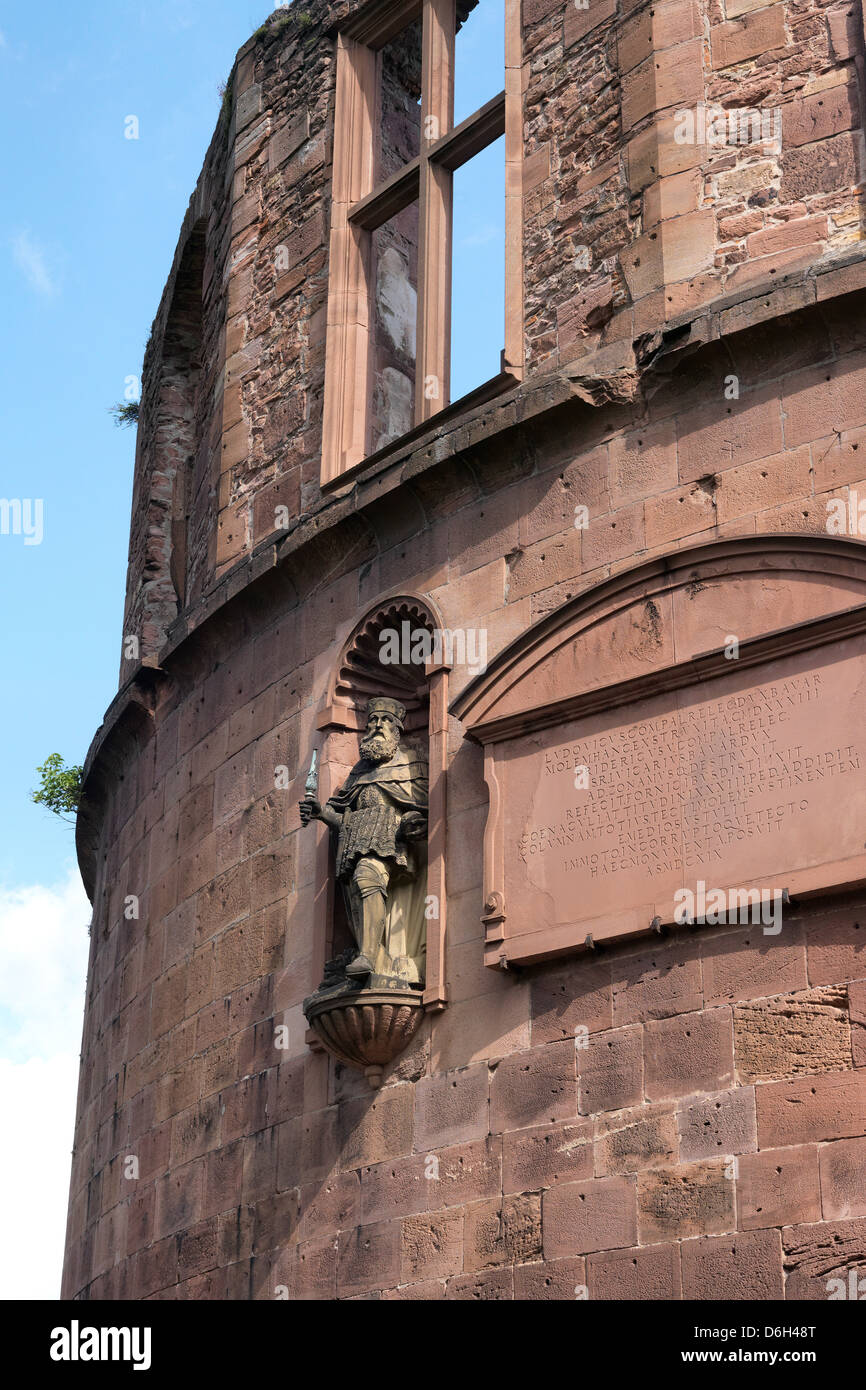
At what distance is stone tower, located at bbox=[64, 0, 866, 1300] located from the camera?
8961mm

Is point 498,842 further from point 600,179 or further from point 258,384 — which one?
point 258,384

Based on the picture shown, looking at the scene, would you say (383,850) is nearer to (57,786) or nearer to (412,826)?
(412,826)

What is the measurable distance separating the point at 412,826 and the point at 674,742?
161cm

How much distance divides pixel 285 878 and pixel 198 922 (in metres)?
1.07

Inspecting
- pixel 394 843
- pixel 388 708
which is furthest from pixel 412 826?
pixel 388 708

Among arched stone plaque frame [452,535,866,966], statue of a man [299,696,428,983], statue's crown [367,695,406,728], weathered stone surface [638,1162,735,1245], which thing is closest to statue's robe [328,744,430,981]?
statue of a man [299,696,428,983]

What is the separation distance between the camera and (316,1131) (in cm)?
1057

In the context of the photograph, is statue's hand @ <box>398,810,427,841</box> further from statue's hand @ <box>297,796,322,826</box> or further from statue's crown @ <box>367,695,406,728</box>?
statue's crown @ <box>367,695,406,728</box>

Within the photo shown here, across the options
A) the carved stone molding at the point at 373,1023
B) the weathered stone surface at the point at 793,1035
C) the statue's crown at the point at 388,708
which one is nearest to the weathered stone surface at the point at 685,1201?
the weathered stone surface at the point at 793,1035

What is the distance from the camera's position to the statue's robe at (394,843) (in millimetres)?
10516

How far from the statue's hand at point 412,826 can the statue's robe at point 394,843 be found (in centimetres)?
3

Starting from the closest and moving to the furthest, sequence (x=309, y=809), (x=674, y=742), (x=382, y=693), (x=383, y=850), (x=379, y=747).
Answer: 1. (x=674, y=742)
2. (x=383, y=850)
3. (x=309, y=809)
4. (x=379, y=747)
5. (x=382, y=693)

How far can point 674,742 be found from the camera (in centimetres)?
Result: 955
